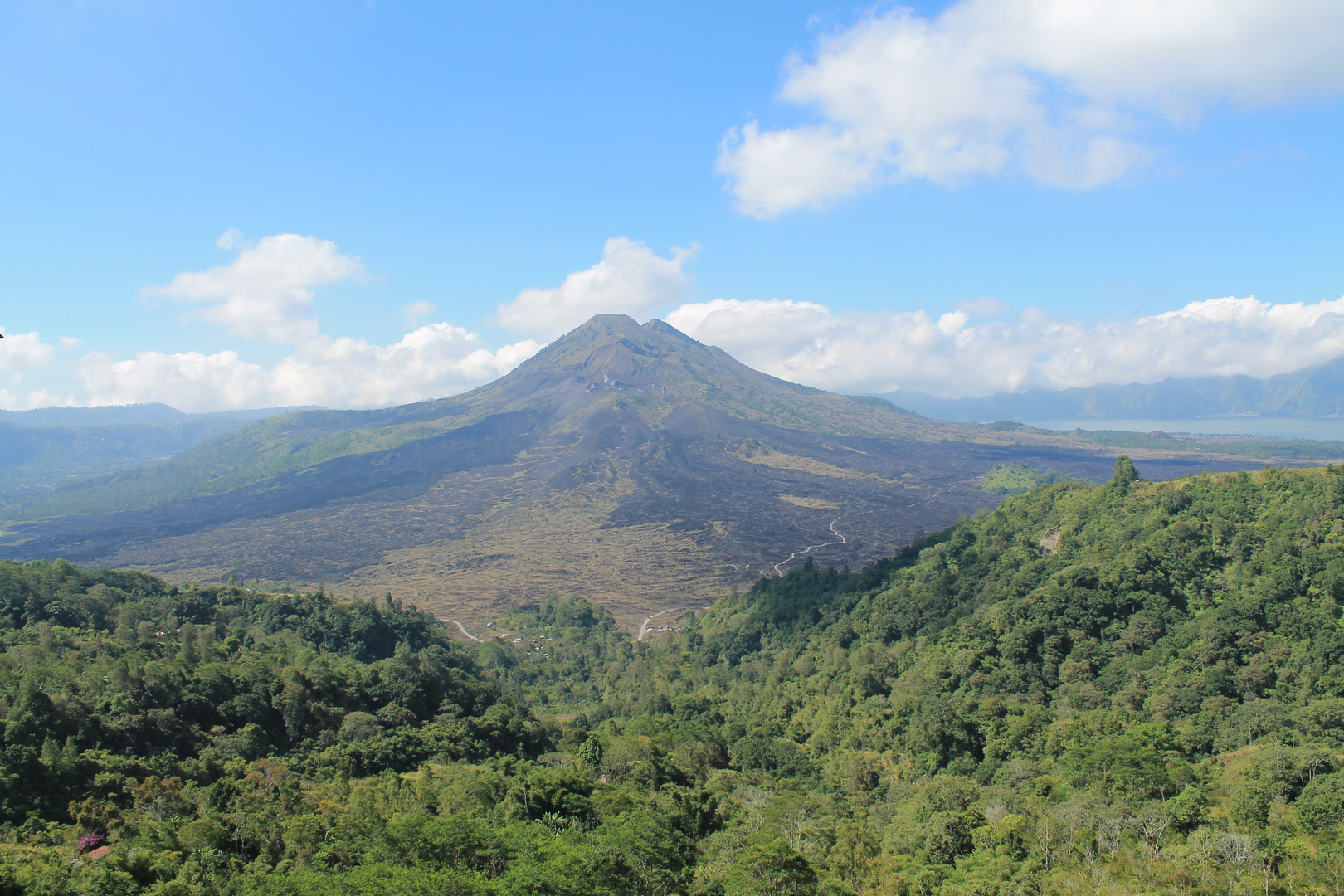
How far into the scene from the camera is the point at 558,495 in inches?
4626

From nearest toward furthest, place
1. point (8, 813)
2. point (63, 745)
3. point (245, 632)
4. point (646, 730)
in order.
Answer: point (8, 813)
point (63, 745)
point (646, 730)
point (245, 632)

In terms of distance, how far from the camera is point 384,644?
43.9m

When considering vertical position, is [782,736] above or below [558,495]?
below

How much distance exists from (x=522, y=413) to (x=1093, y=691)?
15748cm

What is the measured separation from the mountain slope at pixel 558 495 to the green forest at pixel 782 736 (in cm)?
2729

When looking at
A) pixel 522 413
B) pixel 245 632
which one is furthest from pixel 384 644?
pixel 522 413

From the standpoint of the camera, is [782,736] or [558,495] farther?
[558,495]

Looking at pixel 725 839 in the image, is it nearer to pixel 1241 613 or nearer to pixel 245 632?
pixel 1241 613

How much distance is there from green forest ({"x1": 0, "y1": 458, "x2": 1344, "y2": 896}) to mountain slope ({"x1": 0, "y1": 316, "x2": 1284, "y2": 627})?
2729cm

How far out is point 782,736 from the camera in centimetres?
3341

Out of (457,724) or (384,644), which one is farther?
(384,644)

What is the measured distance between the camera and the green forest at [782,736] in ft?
50.2

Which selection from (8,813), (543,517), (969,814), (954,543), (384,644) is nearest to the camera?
(8,813)

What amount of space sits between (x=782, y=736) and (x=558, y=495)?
287ft
